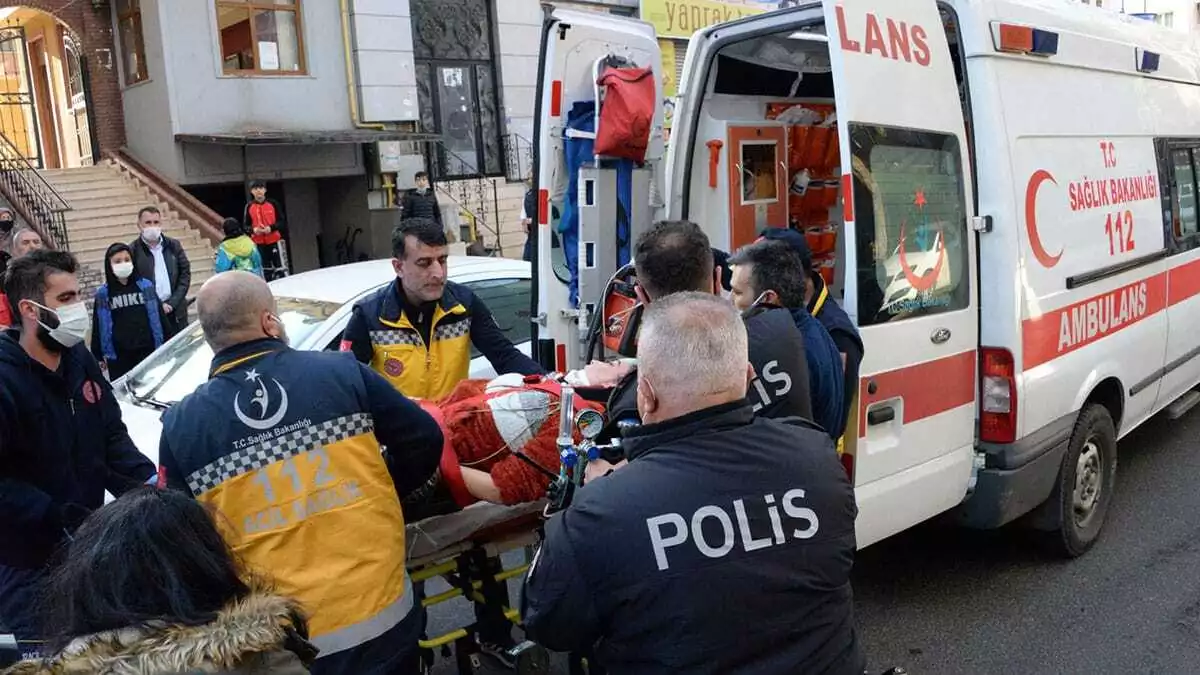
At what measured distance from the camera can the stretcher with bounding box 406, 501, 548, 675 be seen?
3059 millimetres

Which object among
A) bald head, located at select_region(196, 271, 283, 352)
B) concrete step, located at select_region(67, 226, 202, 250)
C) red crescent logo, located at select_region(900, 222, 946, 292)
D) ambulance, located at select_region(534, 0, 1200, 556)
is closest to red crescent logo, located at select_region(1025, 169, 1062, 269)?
ambulance, located at select_region(534, 0, 1200, 556)

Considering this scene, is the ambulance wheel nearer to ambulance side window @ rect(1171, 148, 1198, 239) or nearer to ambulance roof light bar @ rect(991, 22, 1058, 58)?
ambulance side window @ rect(1171, 148, 1198, 239)

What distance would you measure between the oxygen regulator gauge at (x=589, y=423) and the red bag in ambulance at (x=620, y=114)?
1783mm

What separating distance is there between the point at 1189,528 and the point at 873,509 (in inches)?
98.6

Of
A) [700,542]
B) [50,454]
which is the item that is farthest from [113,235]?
[700,542]

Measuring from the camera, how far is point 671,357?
5.88 ft

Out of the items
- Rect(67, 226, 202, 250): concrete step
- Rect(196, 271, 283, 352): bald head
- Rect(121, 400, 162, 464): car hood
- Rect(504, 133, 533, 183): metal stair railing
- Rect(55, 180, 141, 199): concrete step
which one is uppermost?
Rect(504, 133, 533, 183): metal stair railing

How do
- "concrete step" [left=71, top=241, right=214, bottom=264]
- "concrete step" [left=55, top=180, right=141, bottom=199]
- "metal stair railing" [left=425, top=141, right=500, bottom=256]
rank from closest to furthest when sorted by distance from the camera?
"concrete step" [left=71, top=241, right=214, bottom=264], "concrete step" [left=55, top=180, right=141, bottom=199], "metal stair railing" [left=425, top=141, right=500, bottom=256]

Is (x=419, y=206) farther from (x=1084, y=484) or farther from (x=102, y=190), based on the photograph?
(x=1084, y=484)

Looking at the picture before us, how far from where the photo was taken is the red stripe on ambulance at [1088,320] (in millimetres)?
4000

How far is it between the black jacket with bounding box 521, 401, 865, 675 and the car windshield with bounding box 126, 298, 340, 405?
11.1 feet

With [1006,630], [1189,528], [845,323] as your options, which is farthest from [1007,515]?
[1189,528]

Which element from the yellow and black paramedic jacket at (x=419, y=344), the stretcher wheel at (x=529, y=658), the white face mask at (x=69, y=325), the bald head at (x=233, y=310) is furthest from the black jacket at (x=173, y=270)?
the bald head at (x=233, y=310)

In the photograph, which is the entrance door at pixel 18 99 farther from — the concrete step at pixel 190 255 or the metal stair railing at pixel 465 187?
the metal stair railing at pixel 465 187
